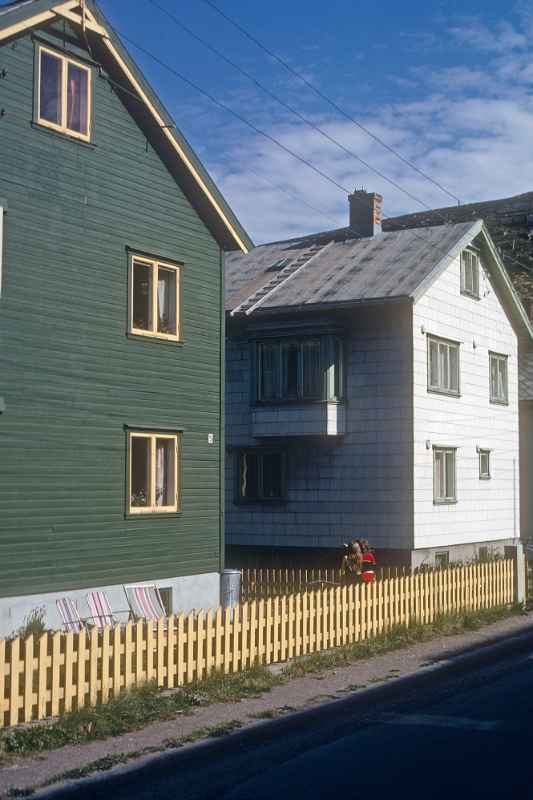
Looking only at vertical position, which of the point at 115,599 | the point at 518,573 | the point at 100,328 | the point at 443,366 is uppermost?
the point at 443,366

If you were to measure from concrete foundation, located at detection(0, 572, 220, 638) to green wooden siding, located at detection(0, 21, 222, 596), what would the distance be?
17 cm

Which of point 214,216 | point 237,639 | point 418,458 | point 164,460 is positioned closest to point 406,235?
point 418,458

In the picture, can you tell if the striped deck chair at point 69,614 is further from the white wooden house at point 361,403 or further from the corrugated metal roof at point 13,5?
the white wooden house at point 361,403

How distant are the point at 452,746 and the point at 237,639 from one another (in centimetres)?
452

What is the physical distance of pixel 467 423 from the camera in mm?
29125

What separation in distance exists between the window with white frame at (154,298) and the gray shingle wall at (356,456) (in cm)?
769

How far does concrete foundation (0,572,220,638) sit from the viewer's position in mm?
15750

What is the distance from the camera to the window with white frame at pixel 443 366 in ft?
88.9

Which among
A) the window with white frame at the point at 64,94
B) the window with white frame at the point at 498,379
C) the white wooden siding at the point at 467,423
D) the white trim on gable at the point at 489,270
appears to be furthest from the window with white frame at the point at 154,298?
the window with white frame at the point at 498,379

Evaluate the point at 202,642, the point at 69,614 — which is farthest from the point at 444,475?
the point at 202,642

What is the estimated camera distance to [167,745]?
10023mm

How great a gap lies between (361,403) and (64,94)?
11.9m

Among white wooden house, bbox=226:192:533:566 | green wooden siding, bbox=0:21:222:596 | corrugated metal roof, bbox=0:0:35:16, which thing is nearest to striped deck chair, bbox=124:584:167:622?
green wooden siding, bbox=0:21:222:596

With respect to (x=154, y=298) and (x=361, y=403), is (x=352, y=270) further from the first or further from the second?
(x=154, y=298)
